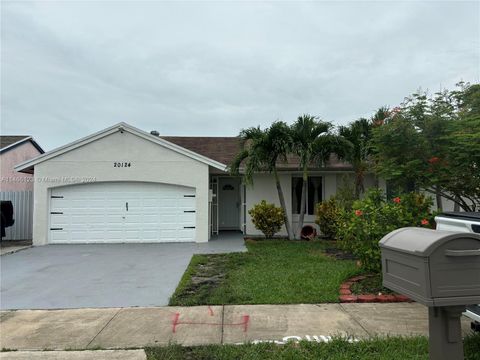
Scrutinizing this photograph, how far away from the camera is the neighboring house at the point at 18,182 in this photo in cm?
1527

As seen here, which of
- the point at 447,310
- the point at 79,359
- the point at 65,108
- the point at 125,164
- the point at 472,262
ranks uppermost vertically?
the point at 65,108

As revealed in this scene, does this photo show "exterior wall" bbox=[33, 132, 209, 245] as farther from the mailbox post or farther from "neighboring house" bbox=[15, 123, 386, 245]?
the mailbox post

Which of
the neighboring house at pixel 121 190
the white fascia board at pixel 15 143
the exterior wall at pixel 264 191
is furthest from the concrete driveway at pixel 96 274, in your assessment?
the white fascia board at pixel 15 143

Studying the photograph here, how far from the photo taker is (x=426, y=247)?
8.85ft

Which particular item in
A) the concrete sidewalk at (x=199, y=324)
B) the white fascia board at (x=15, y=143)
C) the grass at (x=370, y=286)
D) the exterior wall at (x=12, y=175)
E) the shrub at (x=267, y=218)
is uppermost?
Result: the white fascia board at (x=15, y=143)

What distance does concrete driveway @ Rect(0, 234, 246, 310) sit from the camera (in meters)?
6.82

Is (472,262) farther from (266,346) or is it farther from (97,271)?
(97,271)

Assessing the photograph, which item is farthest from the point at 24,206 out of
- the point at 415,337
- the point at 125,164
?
the point at 415,337

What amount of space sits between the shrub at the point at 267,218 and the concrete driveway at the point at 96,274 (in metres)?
1.15

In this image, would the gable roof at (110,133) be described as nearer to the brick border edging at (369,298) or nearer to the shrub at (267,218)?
the shrub at (267,218)

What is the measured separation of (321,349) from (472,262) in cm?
227

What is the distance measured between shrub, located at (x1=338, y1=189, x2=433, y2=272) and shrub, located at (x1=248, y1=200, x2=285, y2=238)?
5.75 meters

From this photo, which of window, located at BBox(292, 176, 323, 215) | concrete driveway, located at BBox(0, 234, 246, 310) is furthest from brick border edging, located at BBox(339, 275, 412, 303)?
window, located at BBox(292, 176, 323, 215)

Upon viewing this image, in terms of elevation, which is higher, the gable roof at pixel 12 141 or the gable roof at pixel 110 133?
the gable roof at pixel 12 141
